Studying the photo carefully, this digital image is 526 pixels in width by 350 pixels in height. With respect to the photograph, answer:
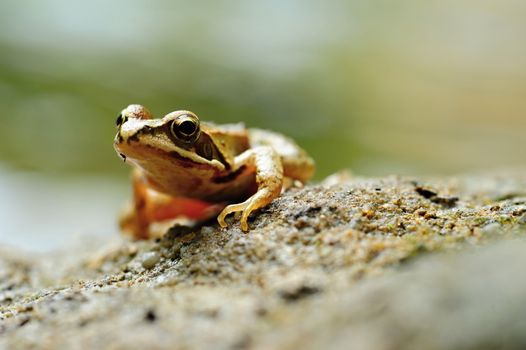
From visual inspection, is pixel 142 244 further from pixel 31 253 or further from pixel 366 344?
pixel 366 344

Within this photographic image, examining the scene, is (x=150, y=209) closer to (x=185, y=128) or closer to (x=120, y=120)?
(x=120, y=120)

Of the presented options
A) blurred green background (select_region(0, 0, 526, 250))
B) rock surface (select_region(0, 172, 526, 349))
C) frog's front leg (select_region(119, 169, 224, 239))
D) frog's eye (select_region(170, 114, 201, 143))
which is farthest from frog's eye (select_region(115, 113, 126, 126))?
blurred green background (select_region(0, 0, 526, 250))

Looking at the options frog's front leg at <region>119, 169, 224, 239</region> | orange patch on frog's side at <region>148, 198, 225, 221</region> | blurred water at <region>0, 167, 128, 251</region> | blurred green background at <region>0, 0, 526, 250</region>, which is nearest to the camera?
orange patch on frog's side at <region>148, 198, 225, 221</region>

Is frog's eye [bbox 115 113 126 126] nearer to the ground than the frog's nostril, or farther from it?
farther from it

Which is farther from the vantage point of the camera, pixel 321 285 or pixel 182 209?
pixel 182 209

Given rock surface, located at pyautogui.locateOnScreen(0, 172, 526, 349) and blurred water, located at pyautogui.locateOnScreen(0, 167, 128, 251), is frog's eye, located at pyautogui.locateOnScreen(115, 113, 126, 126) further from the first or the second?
blurred water, located at pyautogui.locateOnScreen(0, 167, 128, 251)

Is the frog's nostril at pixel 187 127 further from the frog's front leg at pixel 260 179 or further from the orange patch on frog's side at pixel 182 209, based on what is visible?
the orange patch on frog's side at pixel 182 209

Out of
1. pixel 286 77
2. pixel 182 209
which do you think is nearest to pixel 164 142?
pixel 182 209

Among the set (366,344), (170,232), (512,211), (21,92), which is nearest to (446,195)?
(512,211)
